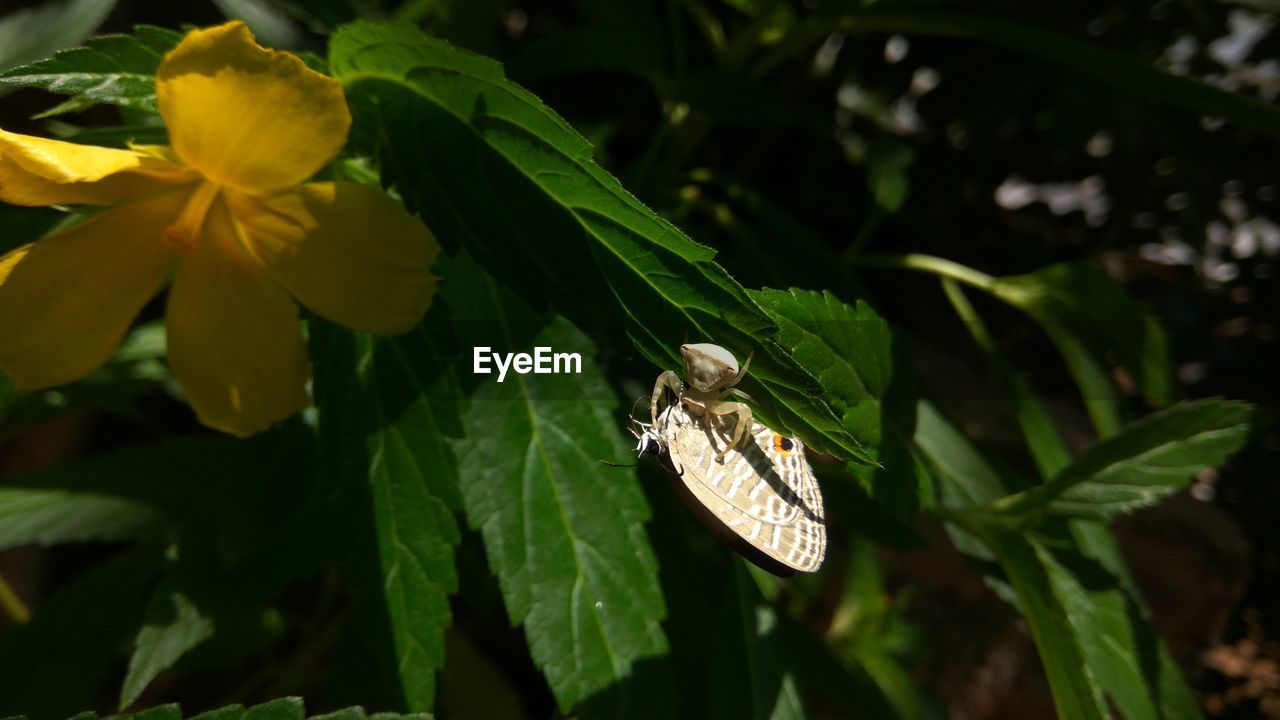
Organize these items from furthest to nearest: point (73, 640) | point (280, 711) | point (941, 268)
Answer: point (941, 268), point (73, 640), point (280, 711)

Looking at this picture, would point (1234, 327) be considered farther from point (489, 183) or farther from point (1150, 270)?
point (489, 183)

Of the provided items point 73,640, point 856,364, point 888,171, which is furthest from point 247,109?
point 888,171

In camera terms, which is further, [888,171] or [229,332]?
[888,171]

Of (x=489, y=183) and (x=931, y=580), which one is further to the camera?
(x=931, y=580)

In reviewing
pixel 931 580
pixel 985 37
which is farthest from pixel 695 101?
pixel 931 580

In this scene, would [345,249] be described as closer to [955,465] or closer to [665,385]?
[665,385]

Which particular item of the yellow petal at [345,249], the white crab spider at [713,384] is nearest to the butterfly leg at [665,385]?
the white crab spider at [713,384]
